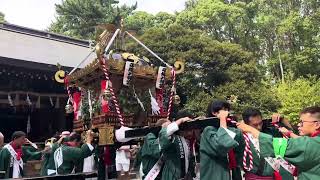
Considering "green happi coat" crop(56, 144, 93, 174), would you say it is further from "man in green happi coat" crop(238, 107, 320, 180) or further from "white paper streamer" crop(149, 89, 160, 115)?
"man in green happi coat" crop(238, 107, 320, 180)

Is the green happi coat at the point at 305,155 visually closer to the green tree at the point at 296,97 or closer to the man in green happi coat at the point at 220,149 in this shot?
the man in green happi coat at the point at 220,149

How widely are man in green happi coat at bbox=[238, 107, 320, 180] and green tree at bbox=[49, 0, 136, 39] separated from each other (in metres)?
32.6

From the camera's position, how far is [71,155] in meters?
6.21

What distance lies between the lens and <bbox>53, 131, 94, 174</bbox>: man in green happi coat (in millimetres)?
6087

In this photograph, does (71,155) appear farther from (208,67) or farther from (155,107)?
(208,67)

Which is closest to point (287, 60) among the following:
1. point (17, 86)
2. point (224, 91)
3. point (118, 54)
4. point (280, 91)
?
point (280, 91)

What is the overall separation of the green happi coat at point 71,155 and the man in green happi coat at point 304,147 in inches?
123

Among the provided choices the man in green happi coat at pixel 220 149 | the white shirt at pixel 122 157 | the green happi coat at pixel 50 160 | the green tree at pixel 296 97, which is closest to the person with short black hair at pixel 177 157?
the man in green happi coat at pixel 220 149

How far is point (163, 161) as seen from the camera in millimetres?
5074

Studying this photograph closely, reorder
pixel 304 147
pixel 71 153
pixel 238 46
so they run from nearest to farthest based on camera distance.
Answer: pixel 304 147 < pixel 71 153 < pixel 238 46

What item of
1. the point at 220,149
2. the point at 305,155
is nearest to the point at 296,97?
the point at 220,149

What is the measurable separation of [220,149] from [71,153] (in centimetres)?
293

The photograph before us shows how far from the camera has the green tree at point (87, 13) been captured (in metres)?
36.9

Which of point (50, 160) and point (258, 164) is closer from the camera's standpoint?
point (258, 164)
